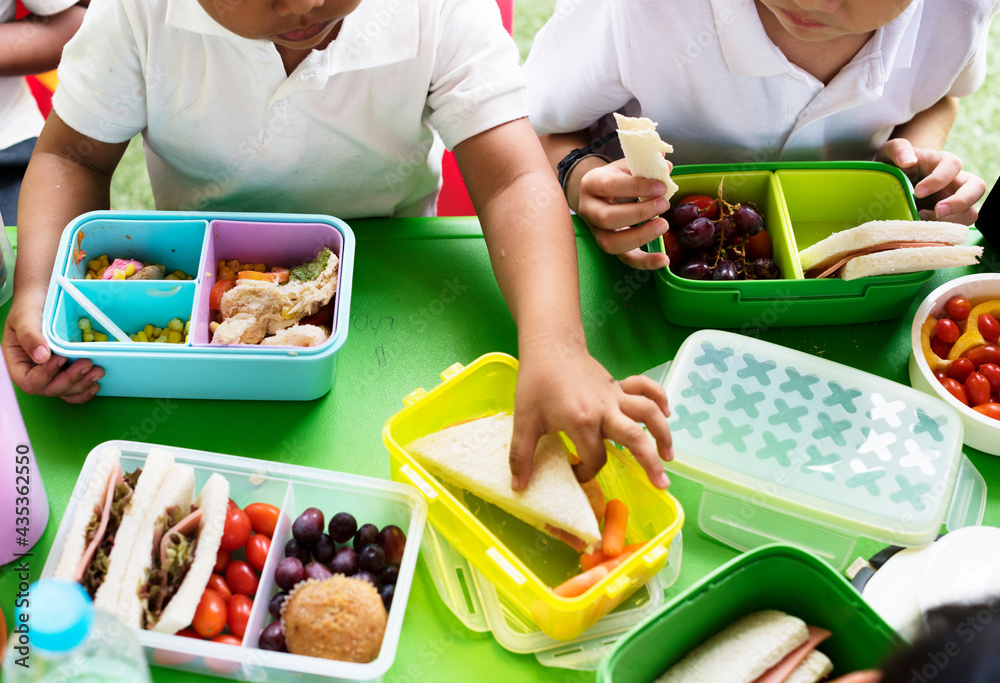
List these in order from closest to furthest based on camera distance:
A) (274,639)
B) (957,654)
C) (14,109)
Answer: (957,654) < (274,639) < (14,109)

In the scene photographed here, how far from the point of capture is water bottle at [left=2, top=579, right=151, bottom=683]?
531 mm

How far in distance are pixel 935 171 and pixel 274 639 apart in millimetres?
1006

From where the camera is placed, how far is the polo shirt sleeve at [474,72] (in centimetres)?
95

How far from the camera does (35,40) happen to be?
122cm

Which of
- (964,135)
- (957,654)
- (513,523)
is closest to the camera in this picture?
(957,654)

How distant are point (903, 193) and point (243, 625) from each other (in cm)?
96

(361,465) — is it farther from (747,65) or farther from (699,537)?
(747,65)

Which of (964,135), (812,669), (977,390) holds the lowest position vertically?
(964,135)

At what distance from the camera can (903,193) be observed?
3.33 ft

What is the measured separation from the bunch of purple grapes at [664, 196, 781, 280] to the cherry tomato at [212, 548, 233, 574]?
2.02 ft

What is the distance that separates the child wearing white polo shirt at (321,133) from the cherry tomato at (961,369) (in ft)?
1.34

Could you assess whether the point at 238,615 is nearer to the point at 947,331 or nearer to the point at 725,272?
the point at 725,272

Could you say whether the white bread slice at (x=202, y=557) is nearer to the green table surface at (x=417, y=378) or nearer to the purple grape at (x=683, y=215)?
the green table surface at (x=417, y=378)

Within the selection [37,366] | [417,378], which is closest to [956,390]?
[417,378]
